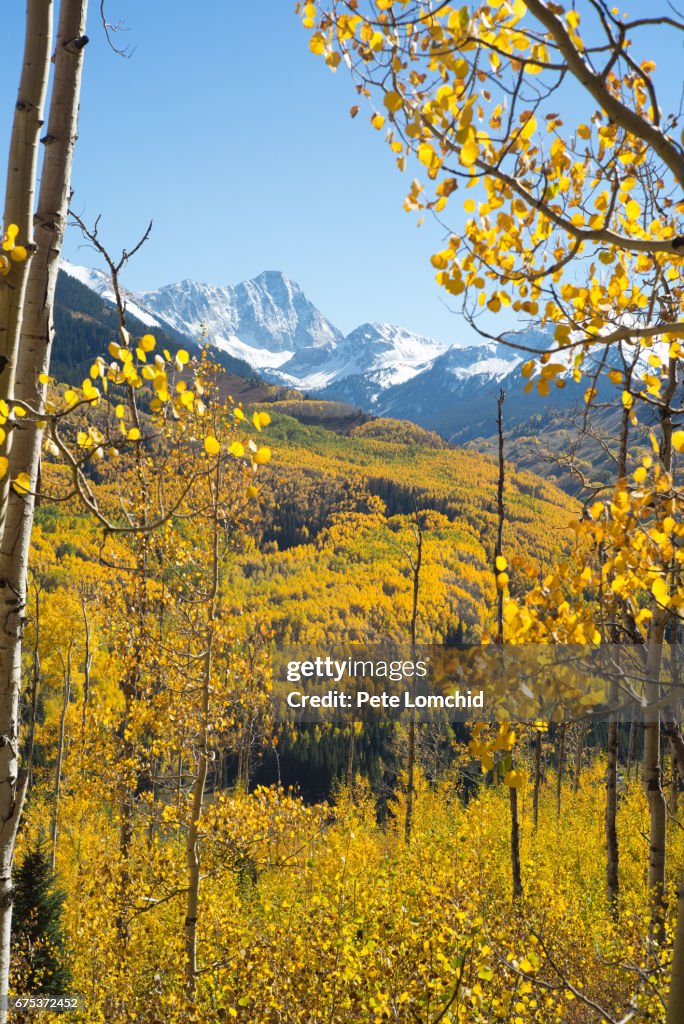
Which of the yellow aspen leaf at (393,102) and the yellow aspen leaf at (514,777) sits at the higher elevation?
the yellow aspen leaf at (393,102)

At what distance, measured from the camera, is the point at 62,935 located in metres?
11.2

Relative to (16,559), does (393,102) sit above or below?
above

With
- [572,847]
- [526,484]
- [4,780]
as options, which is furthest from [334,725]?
[526,484]

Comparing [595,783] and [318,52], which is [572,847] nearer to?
[595,783]

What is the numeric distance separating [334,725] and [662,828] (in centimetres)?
5589

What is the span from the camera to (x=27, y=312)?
2.14 metres

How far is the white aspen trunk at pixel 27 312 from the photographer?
195 centimetres

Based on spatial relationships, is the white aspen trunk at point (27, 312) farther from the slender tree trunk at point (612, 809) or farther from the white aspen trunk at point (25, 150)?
the slender tree trunk at point (612, 809)

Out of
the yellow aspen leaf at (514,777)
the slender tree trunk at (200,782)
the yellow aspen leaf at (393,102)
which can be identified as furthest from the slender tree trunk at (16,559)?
the slender tree trunk at (200,782)

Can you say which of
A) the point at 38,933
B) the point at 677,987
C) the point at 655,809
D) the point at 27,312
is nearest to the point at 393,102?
the point at 27,312

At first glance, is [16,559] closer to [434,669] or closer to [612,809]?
[434,669]

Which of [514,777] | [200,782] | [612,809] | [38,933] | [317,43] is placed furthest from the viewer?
[38,933]

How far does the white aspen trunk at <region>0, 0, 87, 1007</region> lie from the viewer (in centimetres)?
195

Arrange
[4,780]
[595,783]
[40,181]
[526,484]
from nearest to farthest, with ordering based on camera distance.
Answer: [4,780] → [40,181] → [595,783] → [526,484]
